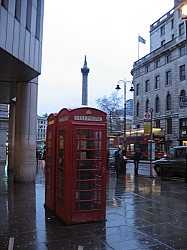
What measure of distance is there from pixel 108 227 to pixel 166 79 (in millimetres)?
45640

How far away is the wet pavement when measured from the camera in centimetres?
512

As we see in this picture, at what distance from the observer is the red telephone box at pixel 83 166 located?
247 inches

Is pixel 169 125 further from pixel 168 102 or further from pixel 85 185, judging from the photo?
pixel 85 185

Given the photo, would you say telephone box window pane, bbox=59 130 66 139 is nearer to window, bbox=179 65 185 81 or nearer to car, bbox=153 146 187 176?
car, bbox=153 146 187 176

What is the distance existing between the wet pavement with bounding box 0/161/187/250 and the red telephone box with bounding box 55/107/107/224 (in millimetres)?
311

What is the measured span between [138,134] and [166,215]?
3160 centimetres

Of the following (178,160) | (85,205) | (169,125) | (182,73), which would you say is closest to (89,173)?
(85,205)

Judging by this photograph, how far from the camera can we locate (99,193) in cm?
655

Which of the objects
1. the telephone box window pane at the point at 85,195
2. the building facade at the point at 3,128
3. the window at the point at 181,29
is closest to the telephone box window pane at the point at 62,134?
the telephone box window pane at the point at 85,195

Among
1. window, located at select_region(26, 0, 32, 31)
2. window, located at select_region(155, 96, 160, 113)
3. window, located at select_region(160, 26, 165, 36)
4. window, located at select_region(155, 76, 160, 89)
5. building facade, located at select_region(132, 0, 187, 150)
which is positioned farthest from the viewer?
window, located at select_region(160, 26, 165, 36)

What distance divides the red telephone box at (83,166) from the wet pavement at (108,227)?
31cm

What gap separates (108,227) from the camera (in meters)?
6.14

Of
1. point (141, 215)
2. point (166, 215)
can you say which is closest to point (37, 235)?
point (141, 215)

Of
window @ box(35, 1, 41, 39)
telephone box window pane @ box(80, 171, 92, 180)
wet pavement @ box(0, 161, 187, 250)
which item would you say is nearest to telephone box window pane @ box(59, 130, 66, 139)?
telephone box window pane @ box(80, 171, 92, 180)
